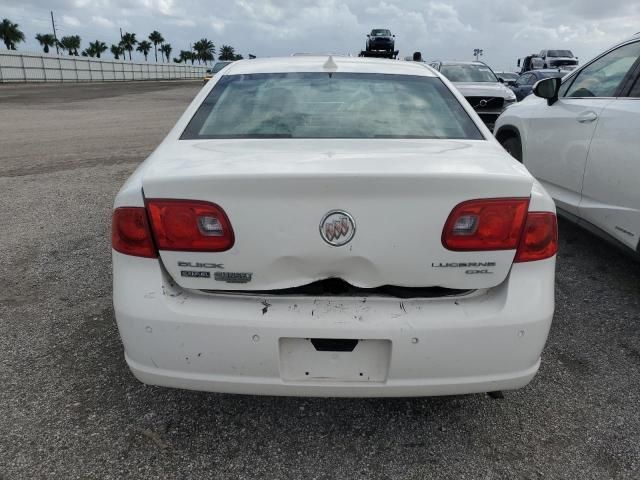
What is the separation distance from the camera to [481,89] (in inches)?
485

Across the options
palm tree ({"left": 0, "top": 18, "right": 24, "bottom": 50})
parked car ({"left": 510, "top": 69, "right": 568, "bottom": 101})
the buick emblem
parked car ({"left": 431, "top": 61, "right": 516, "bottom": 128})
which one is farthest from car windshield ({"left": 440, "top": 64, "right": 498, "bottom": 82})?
palm tree ({"left": 0, "top": 18, "right": 24, "bottom": 50})

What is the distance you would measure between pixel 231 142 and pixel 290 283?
799mm

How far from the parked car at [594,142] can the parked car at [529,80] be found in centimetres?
1166

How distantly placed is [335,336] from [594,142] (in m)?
2.88

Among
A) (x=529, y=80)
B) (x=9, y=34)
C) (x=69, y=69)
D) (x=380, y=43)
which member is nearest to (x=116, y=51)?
(x=9, y=34)

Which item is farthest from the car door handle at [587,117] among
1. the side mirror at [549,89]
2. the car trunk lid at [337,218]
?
the car trunk lid at [337,218]

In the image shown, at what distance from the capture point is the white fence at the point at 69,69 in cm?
3625

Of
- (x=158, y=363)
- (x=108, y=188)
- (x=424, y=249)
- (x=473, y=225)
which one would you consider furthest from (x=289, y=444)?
(x=108, y=188)

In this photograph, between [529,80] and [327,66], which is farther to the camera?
[529,80]

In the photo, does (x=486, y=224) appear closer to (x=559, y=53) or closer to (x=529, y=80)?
(x=529, y=80)

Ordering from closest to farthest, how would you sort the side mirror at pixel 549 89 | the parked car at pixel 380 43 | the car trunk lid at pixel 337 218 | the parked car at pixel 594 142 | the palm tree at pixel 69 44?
1. the car trunk lid at pixel 337 218
2. the parked car at pixel 594 142
3. the side mirror at pixel 549 89
4. the parked car at pixel 380 43
5. the palm tree at pixel 69 44

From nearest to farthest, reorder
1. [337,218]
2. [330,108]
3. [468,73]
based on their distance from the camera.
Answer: [337,218] < [330,108] < [468,73]

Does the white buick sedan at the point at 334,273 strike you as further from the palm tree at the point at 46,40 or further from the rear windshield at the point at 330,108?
the palm tree at the point at 46,40

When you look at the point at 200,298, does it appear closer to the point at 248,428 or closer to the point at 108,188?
the point at 248,428
